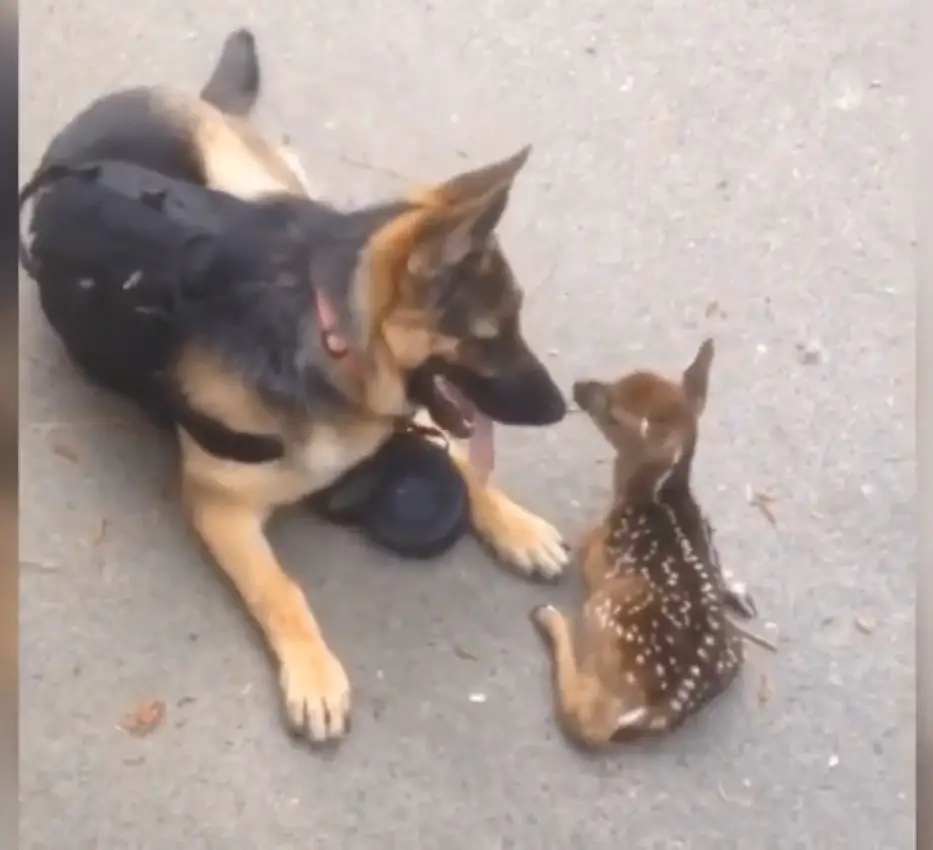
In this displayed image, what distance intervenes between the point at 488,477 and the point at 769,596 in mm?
360

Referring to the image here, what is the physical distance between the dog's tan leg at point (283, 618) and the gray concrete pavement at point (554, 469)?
43mm

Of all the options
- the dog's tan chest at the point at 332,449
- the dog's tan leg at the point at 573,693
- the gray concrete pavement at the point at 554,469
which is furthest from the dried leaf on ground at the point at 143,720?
the dog's tan leg at the point at 573,693

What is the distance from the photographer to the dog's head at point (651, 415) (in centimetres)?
121

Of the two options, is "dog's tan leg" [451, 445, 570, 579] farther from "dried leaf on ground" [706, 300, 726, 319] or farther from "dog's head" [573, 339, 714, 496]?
"dried leaf on ground" [706, 300, 726, 319]

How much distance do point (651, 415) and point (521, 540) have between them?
0.24 meters

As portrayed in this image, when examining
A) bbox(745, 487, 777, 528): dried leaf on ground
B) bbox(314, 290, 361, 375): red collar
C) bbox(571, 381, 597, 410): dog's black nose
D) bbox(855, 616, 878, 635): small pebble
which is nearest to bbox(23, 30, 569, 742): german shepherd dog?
bbox(314, 290, 361, 375): red collar

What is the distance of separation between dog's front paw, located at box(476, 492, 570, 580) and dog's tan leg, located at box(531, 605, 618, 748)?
5 centimetres

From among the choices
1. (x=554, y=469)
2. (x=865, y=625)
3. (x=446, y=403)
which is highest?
(x=446, y=403)

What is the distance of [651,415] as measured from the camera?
1.22m

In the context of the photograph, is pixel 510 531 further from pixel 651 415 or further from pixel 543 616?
pixel 651 415

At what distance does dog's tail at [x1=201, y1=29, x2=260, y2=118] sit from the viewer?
4.69 feet

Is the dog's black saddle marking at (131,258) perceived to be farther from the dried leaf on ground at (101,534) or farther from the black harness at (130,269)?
the dried leaf on ground at (101,534)

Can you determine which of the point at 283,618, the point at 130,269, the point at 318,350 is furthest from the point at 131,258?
the point at 283,618

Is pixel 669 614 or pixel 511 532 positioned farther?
pixel 511 532
